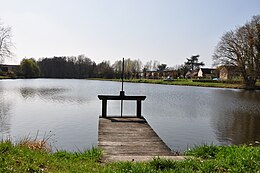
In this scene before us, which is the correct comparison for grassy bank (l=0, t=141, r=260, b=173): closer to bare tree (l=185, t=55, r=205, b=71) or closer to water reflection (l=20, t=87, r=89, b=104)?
water reflection (l=20, t=87, r=89, b=104)

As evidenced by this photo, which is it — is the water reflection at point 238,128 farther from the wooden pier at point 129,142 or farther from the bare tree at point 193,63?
the bare tree at point 193,63

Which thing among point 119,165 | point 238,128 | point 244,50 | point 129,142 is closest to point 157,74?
point 244,50

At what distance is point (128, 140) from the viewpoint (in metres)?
8.09

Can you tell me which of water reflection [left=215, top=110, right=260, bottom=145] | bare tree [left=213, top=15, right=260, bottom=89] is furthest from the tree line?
water reflection [left=215, top=110, right=260, bottom=145]

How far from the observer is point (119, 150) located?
22.6 feet

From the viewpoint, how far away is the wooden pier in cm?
604

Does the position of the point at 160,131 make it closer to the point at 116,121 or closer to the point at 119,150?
the point at 116,121

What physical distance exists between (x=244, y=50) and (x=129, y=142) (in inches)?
1637

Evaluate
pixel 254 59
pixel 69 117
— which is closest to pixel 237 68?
pixel 254 59

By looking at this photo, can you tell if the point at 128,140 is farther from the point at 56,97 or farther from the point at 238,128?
the point at 56,97

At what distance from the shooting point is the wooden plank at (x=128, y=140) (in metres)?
6.68

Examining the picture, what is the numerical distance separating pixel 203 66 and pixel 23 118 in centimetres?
9604

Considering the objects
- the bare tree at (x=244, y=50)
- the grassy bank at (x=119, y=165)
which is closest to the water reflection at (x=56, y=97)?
the grassy bank at (x=119, y=165)

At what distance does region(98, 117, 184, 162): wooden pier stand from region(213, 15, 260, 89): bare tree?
125ft
